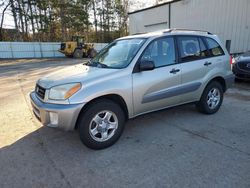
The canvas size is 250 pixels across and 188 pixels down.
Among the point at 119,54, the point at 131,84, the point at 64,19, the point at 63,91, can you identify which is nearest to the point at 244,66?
the point at 119,54

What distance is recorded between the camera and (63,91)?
10.5 ft

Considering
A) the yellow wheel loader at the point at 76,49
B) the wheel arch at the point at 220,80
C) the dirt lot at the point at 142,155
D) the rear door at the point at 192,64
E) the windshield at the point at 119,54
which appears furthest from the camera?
the yellow wheel loader at the point at 76,49

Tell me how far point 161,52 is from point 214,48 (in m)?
1.49

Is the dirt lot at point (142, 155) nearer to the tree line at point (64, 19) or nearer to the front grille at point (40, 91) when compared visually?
the front grille at point (40, 91)

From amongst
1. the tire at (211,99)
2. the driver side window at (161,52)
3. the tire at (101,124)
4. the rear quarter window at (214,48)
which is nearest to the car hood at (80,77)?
the tire at (101,124)

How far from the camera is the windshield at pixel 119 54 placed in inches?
148

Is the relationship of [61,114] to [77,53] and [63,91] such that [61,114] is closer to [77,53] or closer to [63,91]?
[63,91]

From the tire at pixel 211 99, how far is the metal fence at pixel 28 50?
24720mm

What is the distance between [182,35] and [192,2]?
12725 mm

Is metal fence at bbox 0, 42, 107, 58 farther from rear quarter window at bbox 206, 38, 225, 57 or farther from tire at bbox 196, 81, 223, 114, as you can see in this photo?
Result: tire at bbox 196, 81, 223, 114

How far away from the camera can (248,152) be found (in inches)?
128

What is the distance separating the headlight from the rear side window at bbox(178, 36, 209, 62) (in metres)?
2.11

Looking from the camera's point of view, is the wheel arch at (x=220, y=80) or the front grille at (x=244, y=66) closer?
the wheel arch at (x=220, y=80)

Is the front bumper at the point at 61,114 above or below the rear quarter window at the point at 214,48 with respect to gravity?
below
